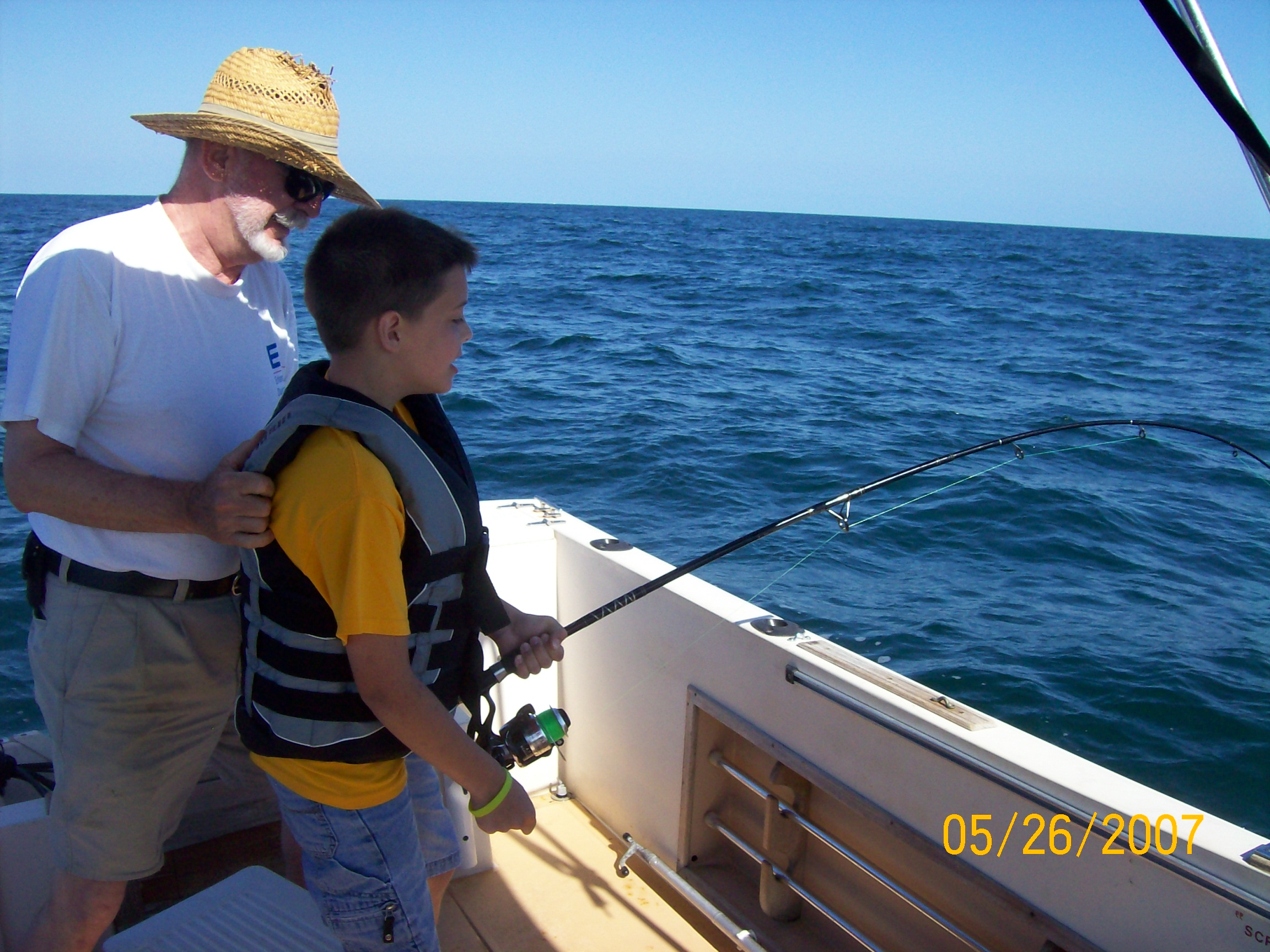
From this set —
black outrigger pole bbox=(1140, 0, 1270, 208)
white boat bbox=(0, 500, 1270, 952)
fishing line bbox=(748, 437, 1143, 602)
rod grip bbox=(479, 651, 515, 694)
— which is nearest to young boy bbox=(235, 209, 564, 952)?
rod grip bbox=(479, 651, 515, 694)

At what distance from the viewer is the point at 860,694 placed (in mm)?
1676

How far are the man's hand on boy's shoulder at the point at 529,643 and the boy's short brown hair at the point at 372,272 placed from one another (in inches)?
21.3

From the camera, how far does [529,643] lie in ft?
4.94

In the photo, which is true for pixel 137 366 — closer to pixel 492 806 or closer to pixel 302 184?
pixel 302 184

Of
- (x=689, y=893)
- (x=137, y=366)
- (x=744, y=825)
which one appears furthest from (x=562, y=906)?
(x=137, y=366)

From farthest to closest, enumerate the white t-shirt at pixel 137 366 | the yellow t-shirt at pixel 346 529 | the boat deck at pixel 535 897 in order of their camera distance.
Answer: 1. the boat deck at pixel 535 897
2. the white t-shirt at pixel 137 366
3. the yellow t-shirt at pixel 346 529

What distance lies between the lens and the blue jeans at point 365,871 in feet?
4.02

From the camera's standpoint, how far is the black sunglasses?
4.82ft

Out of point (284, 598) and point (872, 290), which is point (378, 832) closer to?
point (284, 598)

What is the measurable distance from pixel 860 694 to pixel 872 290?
18.5 meters

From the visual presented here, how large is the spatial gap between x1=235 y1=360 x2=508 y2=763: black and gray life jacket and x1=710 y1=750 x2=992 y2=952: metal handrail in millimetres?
944

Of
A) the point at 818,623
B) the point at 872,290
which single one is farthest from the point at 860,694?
the point at 872,290

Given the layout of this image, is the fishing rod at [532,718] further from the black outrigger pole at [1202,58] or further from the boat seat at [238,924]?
the black outrigger pole at [1202,58]
